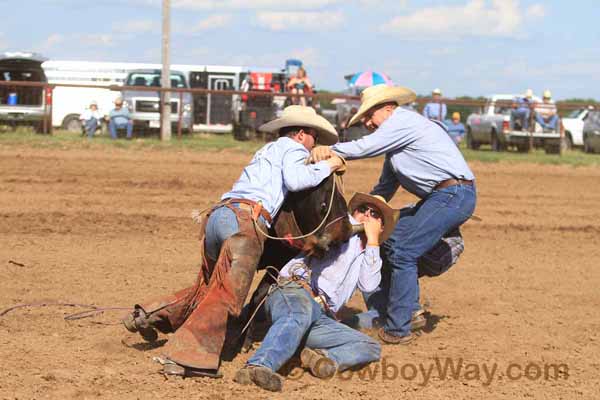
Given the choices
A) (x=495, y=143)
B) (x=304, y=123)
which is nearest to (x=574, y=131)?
(x=495, y=143)

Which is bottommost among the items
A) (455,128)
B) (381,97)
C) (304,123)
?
(455,128)

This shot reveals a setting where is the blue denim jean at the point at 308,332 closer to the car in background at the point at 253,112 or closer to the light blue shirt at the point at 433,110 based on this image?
the car in background at the point at 253,112

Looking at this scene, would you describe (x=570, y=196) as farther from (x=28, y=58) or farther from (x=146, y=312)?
(x=28, y=58)

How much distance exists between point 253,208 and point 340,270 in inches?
32.3

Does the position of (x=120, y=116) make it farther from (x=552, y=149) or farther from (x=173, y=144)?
(x=552, y=149)

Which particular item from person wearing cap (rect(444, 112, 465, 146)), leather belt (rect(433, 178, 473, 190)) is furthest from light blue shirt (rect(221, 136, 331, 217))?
person wearing cap (rect(444, 112, 465, 146))

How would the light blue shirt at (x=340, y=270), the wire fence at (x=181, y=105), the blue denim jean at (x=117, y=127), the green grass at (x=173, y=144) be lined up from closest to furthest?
1. the light blue shirt at (x=340, y=270)
2. the green grass at (x=173, y=144)
3. the wire fence at (x=181, y=105)
4. the blue denim jean at (x=117, y=127)

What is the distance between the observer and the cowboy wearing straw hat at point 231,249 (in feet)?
18.4

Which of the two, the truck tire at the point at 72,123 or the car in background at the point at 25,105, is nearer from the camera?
the car in background at the point at 25,105

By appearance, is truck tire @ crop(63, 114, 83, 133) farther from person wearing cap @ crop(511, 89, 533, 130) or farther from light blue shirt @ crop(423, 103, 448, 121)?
person wearing cap @ crop(511, 89, 533, 130)

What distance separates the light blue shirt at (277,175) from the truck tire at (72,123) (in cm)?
2173

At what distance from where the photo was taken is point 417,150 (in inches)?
269

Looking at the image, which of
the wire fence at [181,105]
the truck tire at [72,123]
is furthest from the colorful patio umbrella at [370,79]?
the truck tire at [72,123]

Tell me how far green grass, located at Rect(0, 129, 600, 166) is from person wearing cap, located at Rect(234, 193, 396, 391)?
532 inches
